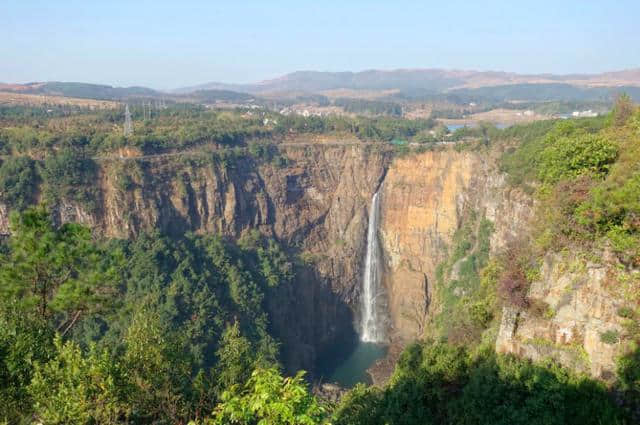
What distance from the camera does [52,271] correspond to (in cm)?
927

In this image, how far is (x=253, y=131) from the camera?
37594 millimetres

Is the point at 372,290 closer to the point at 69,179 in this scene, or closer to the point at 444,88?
the point at 69,179

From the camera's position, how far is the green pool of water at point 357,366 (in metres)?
27.5

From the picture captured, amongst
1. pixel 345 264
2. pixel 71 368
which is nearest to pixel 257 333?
pixel 345 264

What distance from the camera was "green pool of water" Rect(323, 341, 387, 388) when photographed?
27547 millimetres

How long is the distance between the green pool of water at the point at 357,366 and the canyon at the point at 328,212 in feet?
3.55

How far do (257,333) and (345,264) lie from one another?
31.1 feet

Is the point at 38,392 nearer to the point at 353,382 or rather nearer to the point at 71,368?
the point at 71,368

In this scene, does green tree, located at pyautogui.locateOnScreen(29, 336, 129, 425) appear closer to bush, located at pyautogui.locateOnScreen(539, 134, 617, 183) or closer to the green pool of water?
bush, located at pyautogui.locateOnScreen(539, 134, 617, 183)

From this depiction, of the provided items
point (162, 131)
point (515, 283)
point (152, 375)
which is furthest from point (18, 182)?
point (515, 283)

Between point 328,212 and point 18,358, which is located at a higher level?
point 18,358

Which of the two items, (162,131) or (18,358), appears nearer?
(18,358)

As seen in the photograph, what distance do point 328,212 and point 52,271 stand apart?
1059 inches

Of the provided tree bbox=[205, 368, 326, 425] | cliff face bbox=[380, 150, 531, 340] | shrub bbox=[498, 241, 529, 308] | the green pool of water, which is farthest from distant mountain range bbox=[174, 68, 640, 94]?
tree bbox=[205, 368, 326, 425]
